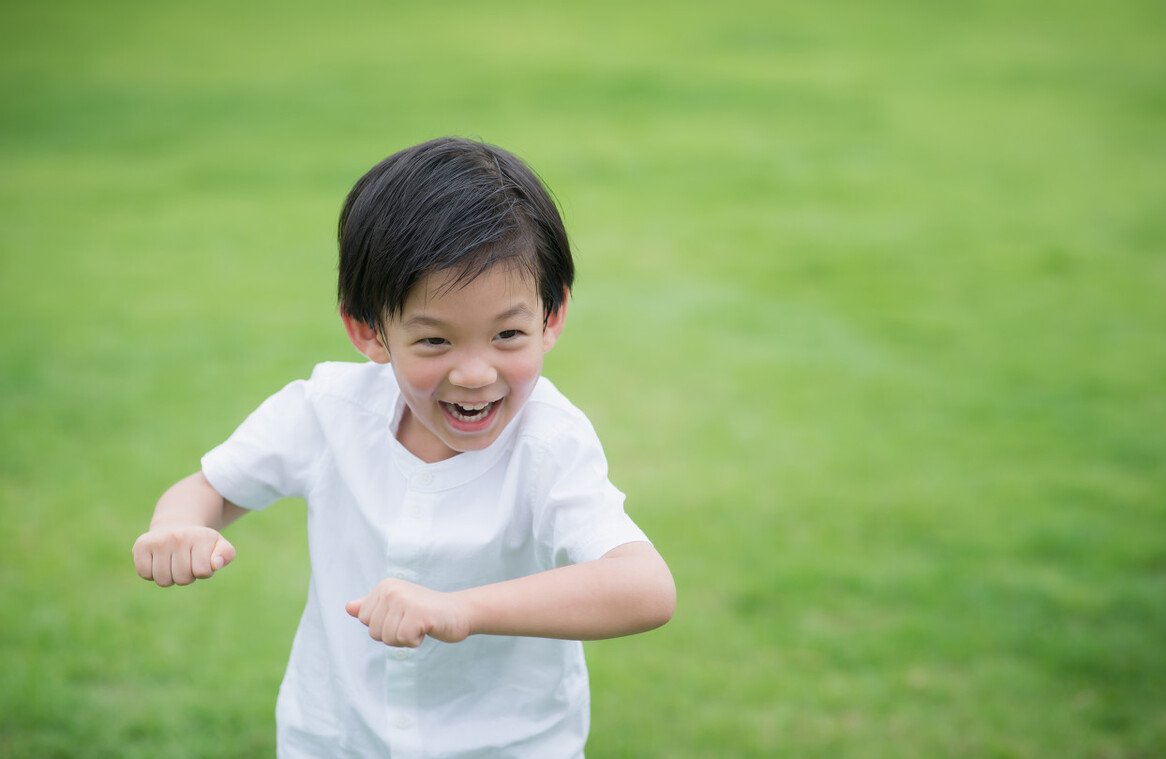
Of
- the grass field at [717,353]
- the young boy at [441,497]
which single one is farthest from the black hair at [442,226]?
the grass field at [717,353]

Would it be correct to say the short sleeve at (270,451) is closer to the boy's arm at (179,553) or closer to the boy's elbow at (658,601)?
the boy's arm at (179,553)

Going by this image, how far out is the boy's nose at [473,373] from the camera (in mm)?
1426

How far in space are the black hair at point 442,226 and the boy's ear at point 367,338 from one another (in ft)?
0.05

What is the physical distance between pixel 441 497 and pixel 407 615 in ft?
1.11

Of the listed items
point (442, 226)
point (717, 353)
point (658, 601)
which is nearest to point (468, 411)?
point (442, 226)

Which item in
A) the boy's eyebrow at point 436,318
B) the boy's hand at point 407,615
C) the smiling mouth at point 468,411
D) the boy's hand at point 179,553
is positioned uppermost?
the boy's eyebrow at point 436,318

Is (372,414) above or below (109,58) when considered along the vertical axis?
below

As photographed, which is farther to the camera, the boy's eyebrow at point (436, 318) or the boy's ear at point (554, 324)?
the boy's ear at point (554, 324)

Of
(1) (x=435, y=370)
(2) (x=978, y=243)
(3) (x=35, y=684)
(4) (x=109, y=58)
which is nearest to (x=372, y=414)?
(1) (x=435, y=370)

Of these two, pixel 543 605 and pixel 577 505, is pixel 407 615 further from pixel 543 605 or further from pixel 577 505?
pixel 577 505

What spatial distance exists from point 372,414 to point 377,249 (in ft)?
0.84

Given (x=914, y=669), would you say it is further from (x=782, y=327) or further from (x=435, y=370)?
(x=782, y=327)

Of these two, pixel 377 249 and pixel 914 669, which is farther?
pixel 914 669

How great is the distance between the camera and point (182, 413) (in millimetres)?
4473
